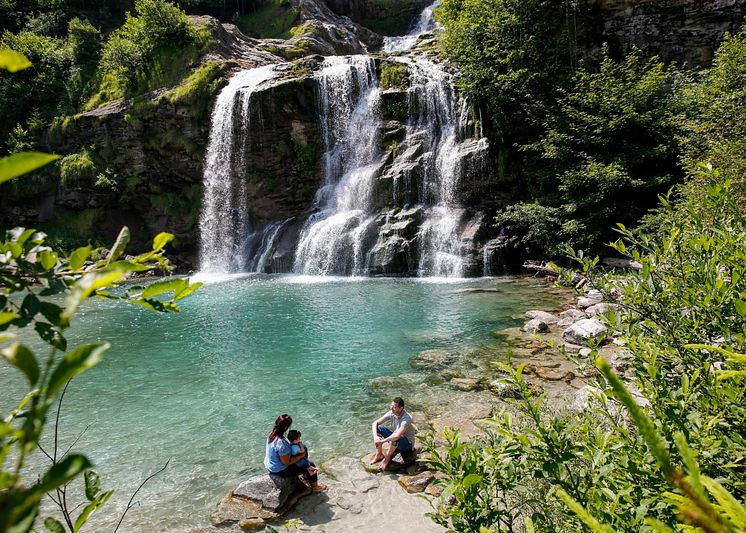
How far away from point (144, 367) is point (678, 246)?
35.1 ft

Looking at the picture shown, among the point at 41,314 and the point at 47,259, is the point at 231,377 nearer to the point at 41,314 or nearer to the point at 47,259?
the point at 47,259

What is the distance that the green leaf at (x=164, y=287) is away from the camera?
117 centimetres

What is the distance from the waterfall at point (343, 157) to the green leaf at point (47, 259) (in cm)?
2140

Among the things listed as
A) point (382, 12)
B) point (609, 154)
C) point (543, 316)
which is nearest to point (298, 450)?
point (543, 316)

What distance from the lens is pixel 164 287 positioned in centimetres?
119

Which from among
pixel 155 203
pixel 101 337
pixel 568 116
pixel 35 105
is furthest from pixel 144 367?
pixel 35 105

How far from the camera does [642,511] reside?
4.91 ft

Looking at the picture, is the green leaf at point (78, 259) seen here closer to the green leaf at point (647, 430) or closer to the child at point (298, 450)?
the green leaf at point (647, 430)

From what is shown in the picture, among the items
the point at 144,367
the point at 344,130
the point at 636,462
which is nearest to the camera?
the point at 636,462

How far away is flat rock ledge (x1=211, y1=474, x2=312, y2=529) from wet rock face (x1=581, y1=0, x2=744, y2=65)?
24.0 metres

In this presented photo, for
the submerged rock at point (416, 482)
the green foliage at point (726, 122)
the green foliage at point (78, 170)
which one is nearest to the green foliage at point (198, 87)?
the green foliage at point (78, 170)

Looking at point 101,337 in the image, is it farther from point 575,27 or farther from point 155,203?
point 575,27

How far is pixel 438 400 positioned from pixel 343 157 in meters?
20.9

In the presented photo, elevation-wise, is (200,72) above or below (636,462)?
above
